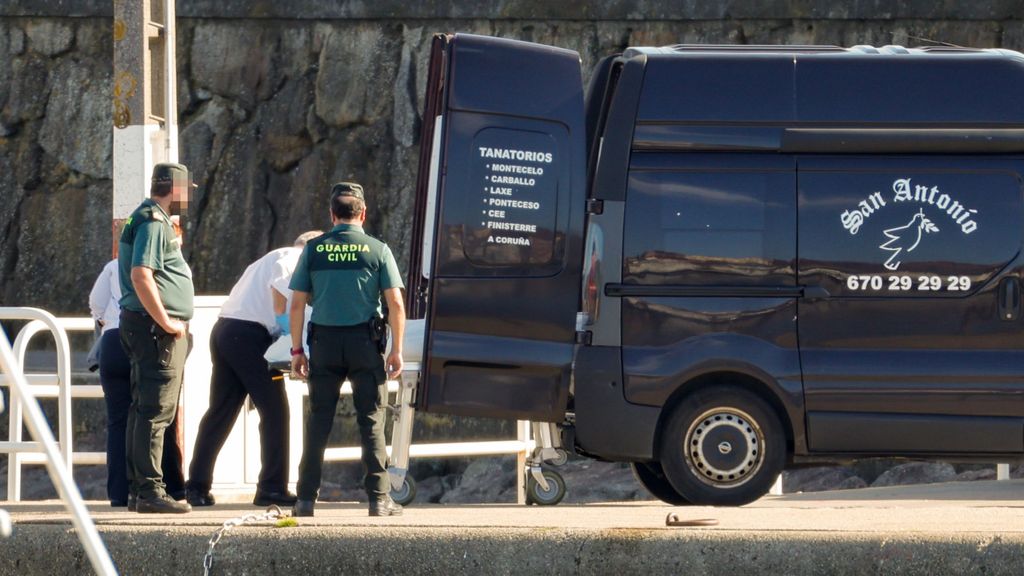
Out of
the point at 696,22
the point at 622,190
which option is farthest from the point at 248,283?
the point at 696,22

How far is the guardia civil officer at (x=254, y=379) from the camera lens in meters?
9.13

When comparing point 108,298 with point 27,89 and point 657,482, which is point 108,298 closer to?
point 657,482

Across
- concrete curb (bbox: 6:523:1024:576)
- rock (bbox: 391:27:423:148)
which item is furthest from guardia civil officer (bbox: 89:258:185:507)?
rock (bbox: 391:27:423:148)

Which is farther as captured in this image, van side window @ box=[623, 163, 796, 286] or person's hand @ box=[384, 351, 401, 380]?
van side window @ box=[623, 163, 796, 286]

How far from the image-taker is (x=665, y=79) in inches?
333

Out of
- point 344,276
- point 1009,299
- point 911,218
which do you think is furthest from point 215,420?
point 1009,299

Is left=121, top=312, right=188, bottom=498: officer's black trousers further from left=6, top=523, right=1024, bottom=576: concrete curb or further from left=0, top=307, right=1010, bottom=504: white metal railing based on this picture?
left=6, top=523, right=1024, bottom=576: concrete curb

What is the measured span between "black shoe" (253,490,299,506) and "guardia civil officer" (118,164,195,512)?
952 millimetres

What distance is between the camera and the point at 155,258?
8125mm

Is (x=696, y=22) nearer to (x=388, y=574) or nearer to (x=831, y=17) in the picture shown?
(x=831, y=17)

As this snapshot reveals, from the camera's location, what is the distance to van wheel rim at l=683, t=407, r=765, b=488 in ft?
27.6

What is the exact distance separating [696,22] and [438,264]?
1128 centimetres

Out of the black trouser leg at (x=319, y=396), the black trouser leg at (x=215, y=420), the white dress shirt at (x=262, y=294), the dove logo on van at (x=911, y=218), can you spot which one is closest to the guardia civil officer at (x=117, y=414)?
the black trouser leg at (x=215, y=420)

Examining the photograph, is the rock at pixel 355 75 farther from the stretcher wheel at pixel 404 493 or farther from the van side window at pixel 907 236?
the van side window at pixel 907 236
